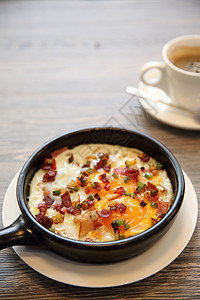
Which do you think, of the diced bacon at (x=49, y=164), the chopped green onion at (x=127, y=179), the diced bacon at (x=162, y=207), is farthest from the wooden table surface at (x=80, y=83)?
the chopped green onion at (x=127, y=179)

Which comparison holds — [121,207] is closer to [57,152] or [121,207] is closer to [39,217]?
[39,217]

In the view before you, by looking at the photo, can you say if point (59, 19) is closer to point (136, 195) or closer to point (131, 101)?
point (131, 101)

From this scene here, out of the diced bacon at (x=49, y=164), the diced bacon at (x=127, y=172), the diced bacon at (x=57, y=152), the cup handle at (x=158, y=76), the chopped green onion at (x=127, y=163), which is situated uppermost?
the cup handle at (x=158, y=76)

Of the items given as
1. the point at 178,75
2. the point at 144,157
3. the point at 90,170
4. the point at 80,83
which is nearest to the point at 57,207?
the point at 90,170

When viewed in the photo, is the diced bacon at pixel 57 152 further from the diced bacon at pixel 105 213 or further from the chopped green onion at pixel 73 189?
the diced bacon at pixel 105 213

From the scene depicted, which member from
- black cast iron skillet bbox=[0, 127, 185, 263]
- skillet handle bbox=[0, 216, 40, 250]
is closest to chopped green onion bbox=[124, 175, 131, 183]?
black cast iron skillet bbox=[0, 127, 185, 263]
